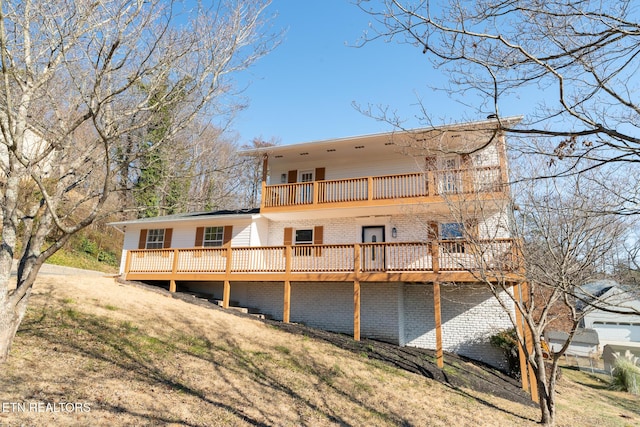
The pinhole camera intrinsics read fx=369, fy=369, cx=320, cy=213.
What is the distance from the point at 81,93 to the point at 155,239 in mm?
12424

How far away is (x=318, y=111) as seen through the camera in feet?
30.9

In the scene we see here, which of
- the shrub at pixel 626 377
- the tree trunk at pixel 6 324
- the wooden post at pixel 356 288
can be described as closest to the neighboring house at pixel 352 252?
the wooden post at pixel 356 288

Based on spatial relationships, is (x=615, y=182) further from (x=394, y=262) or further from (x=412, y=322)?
(x=412, y=322)

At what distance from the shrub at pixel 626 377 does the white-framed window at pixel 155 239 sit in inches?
765

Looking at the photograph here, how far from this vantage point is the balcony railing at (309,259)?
10961 mm

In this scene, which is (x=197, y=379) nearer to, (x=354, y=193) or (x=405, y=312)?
(x=405, y=312)

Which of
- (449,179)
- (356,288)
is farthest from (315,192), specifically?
(449,179)

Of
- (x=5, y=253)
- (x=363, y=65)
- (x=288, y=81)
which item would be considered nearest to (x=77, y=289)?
(x=5, y=253)

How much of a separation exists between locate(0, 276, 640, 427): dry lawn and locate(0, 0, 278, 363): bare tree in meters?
1.25

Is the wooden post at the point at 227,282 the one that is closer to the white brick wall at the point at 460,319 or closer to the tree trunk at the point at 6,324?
the white brick wall at the point at 460,319

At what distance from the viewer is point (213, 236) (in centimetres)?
1570

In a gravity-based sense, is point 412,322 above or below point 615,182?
below

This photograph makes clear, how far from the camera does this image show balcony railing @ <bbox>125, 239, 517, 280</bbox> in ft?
36.0

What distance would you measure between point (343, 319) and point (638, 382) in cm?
1150
